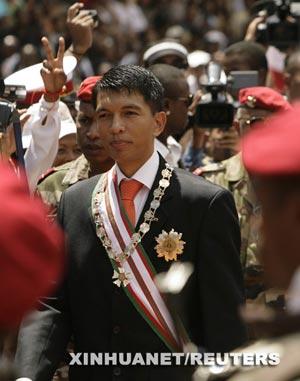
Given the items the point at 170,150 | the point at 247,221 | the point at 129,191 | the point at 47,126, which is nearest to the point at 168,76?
the point at 170,150

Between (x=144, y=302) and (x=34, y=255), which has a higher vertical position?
(x=34, y=255)

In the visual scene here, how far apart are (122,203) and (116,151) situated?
0.23 meters

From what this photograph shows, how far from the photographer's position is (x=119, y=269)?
18.2 ft

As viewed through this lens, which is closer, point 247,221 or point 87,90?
point 247,221

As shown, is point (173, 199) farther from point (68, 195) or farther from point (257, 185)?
point (257, 185)

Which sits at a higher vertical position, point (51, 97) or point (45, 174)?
point (51, 97)

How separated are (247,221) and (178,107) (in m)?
1.12

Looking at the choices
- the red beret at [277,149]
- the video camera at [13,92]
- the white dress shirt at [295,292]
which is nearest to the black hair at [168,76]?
the video camera at [13,92]

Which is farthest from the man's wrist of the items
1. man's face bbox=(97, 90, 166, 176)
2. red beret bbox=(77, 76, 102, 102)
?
man's face bbox=(97, 90, 166, 176)

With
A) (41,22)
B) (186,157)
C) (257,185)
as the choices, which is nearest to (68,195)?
(257,185)

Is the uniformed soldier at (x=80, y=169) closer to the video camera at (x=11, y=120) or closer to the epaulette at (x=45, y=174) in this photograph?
the epaulette at (x=45, y=174)

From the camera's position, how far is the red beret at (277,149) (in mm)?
2879

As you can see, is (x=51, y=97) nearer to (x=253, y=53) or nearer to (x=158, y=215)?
(x=158, y=215)

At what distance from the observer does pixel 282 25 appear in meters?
10.0
